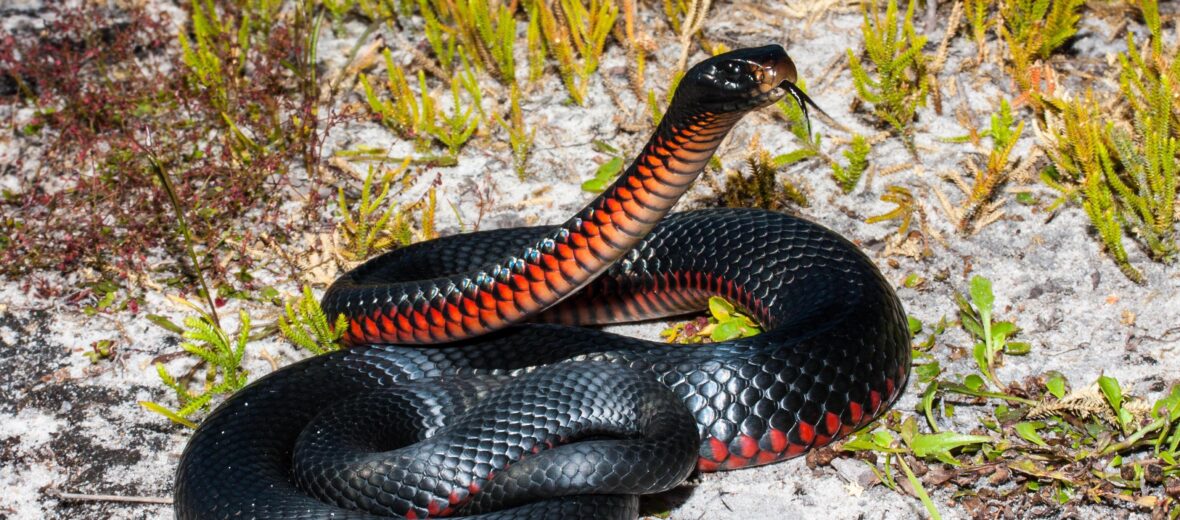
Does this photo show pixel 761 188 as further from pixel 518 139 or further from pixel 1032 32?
pixel 1032 32

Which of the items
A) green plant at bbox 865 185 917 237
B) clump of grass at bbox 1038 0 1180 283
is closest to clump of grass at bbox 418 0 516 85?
green plant at bbox 865 185 917 237

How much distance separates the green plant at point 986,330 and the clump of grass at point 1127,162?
633mm

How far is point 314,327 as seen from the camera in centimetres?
447

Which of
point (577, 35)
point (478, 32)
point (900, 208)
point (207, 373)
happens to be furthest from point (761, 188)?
point (207, 373)

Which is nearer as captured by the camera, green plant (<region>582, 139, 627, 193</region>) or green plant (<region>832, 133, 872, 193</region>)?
green plant (<region>832, 133, 872, 193</region>)

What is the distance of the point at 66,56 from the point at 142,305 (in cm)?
196

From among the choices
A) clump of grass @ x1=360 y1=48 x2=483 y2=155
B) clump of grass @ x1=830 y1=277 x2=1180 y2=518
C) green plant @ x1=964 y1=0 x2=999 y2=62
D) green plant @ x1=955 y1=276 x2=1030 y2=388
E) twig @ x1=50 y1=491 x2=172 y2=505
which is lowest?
clump of grass @ x1=830 y1=277 x2=1180 y2=518

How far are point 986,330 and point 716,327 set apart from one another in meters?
1.07

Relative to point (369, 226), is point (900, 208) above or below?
below

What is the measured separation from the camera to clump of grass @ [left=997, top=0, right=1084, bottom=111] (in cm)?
563

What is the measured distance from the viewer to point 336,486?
11.5 feet

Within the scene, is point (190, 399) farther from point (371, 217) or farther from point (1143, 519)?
point (1143, 519)

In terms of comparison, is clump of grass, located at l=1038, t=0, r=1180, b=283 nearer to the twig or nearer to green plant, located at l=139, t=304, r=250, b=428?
green plant, located at l=139, t=304, r=250, b=428

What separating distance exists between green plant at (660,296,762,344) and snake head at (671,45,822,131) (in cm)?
141
